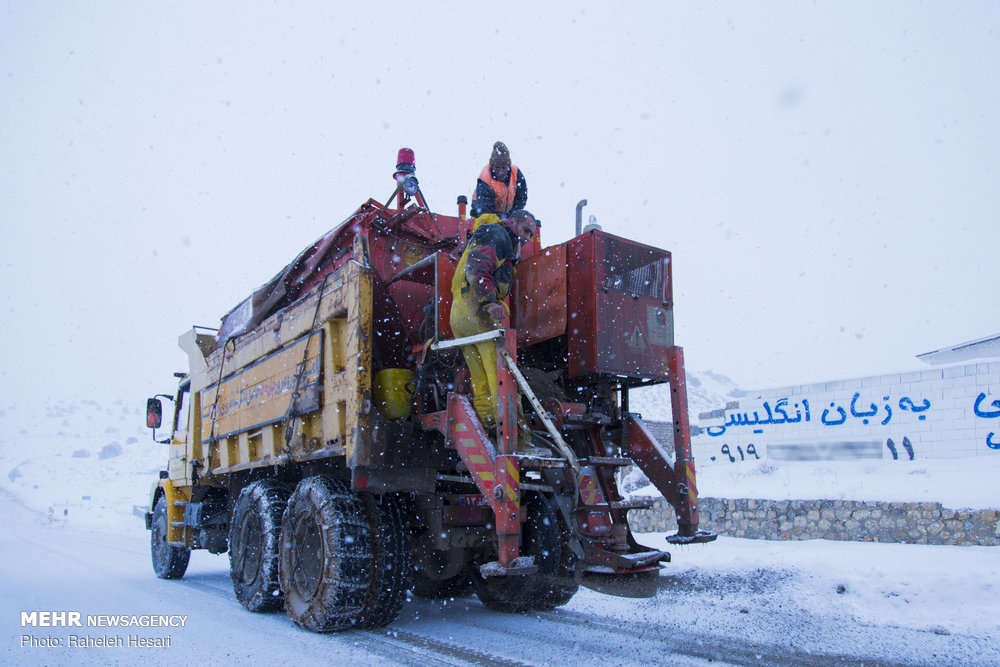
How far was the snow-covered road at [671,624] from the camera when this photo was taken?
4008 mm

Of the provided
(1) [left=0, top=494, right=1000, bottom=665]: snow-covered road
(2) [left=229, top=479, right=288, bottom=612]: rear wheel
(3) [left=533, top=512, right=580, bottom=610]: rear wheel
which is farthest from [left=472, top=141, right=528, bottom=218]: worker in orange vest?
(2) [left=229, top=479, right=288, bottom=612]: rear wheel

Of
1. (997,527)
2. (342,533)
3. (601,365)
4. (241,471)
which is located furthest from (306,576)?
(997,527)

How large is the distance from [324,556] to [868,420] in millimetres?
9990

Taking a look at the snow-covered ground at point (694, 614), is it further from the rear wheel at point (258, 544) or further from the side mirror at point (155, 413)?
the side mirror at point (155, 413)

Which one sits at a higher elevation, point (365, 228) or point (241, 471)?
point (365, 228)

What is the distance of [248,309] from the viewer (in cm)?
713

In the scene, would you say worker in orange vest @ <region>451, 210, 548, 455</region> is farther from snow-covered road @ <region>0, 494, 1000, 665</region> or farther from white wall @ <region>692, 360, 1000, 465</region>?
white wall @ <region>692, 360, 1000, 465</region>

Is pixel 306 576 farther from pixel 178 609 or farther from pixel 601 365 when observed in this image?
pixel 601 365

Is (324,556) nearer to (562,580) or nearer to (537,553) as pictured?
(537,553)

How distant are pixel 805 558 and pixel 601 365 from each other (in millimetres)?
3475

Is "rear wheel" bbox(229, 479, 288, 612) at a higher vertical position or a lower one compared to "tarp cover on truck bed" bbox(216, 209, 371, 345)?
lower

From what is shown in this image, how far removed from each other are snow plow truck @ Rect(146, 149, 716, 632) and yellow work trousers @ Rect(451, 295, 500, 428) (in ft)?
0.42

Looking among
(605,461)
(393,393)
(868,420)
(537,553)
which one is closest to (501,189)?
(393,393)

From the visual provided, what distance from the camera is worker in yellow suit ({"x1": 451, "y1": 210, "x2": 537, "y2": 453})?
4.38m
